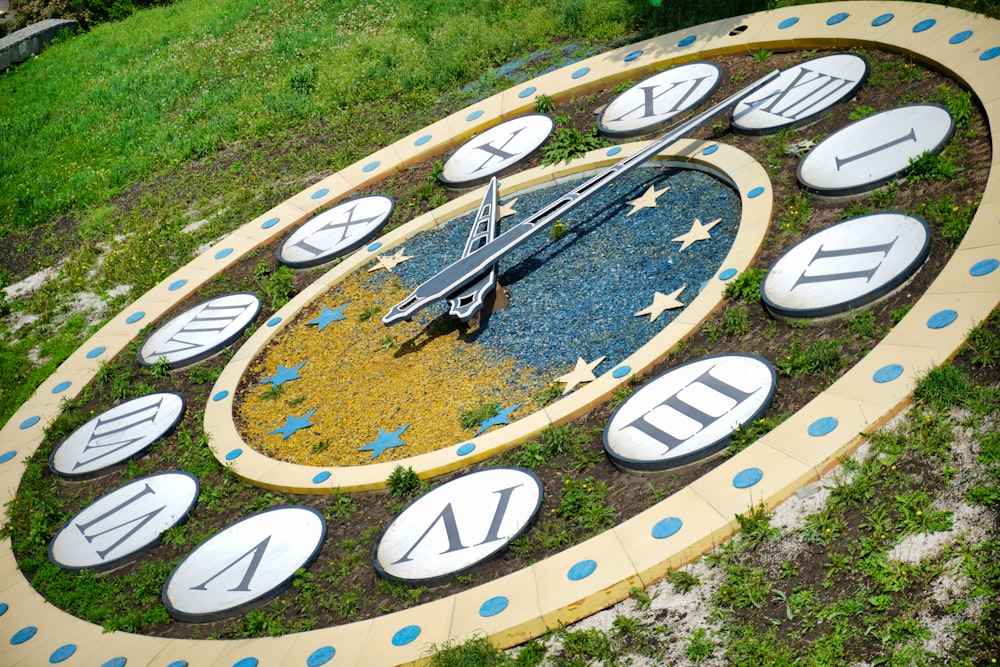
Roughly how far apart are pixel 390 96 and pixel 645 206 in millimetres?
7997

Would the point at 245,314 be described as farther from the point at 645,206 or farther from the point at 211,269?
the point at 645,206

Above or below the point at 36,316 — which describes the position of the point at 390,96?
above

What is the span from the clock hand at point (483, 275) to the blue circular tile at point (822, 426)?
4487mm

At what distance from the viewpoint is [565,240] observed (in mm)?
13141

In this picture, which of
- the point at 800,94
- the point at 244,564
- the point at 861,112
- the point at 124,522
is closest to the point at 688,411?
the point at 244,564

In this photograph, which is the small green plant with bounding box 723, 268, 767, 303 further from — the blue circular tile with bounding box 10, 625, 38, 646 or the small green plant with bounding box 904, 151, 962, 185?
the blue circular tile with bounding box 10, 625, 38, 646

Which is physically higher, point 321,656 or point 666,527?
point 666,527

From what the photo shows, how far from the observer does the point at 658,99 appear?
14703 millimetres

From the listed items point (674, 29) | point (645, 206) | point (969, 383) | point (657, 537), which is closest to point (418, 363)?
point (645, 206)

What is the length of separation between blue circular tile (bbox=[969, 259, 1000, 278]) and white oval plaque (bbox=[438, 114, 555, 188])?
7667mm

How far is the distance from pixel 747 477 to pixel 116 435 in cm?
853

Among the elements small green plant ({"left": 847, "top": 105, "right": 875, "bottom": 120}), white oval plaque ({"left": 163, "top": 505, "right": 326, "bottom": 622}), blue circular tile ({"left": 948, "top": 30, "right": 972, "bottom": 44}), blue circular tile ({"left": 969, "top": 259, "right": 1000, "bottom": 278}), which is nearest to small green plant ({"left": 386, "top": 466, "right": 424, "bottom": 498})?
white oval plaque ({"left": 163, "top": 505, "right": 326, "bottom": 622})

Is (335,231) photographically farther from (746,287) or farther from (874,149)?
(874,149)

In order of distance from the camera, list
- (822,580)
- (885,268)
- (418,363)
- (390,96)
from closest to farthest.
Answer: (822,580) → (885,268) → (418,363) → (390,96)
